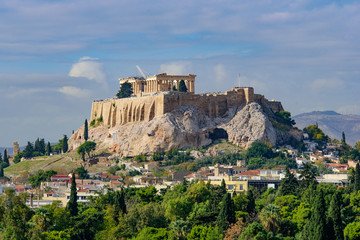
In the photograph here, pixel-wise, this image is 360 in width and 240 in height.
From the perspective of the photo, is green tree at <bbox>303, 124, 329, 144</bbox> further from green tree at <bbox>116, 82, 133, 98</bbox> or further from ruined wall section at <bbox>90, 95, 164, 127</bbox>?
green tree at <bbox>116, 82, 133, 98</bbox>

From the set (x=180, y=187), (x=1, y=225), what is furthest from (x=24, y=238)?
(x=180, y=187)

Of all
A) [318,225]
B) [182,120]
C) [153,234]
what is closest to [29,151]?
[182,120]

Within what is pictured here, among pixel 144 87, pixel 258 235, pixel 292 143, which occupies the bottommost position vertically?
pixel 258 235

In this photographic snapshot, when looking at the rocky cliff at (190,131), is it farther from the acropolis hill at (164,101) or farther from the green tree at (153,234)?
the green tree at (153,234)

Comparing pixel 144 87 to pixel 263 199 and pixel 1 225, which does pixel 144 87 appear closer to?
pixel 263 199

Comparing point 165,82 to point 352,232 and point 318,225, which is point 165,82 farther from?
point 318,225

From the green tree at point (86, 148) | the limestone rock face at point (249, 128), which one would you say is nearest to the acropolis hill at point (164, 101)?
the limestone rock face at point (249, 128)

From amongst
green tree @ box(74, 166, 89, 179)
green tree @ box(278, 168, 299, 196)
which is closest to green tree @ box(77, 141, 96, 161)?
green tree @ box(74, 166, 89, 179)
